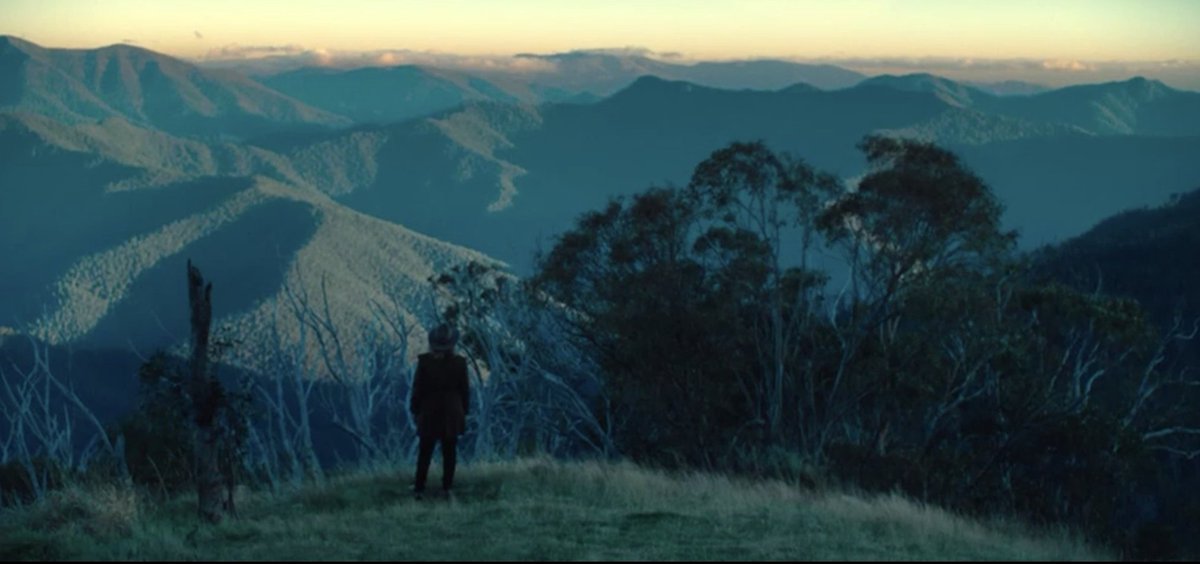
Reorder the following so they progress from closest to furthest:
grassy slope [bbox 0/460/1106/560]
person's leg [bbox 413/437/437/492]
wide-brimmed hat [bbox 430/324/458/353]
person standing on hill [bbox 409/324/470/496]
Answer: grassy slope [bbox 0/460/1106/560] < wide-brimmed hat [bbox 430/324/458/353] < person standing on hill [bbox 409/324/470/496] < person's leg [bbox 413/437/437/492]

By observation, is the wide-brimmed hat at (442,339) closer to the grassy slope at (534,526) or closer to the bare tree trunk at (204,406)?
the grassy slope at (534,526)

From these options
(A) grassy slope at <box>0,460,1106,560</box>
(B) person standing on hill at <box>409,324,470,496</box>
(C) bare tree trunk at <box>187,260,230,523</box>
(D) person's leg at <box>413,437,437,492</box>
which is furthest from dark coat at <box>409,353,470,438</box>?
(C) bare tree trunk at <box>187,260,230,523</box>

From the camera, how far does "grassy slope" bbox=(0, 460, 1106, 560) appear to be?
8.77 metres

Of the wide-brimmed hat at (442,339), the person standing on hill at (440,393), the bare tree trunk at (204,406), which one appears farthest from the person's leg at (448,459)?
the bare tree trunk at (204,406)

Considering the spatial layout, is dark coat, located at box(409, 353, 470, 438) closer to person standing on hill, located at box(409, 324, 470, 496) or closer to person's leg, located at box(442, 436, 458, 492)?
person standing on hill, located at box(409, 324, 470, 496)

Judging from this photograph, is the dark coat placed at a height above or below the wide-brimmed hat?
below

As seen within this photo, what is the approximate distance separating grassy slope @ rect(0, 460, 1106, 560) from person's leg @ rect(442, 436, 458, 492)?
18 centimetres

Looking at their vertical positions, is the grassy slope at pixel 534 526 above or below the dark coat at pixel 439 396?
below

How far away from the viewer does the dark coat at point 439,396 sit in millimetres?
10555

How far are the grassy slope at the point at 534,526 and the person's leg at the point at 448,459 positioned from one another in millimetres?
179

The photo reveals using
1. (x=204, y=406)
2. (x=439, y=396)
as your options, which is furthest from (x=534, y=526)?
(x=204, y=406)

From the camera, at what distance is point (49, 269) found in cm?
15725

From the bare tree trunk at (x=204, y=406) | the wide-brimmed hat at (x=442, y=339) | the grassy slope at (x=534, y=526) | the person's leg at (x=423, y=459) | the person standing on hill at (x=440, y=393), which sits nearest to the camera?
the grassy slope at (x=534, y=526)

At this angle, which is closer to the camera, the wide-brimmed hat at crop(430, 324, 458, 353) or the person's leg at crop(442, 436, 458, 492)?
the wide-brimmed hat at crop(430, 324, 458, 353)
